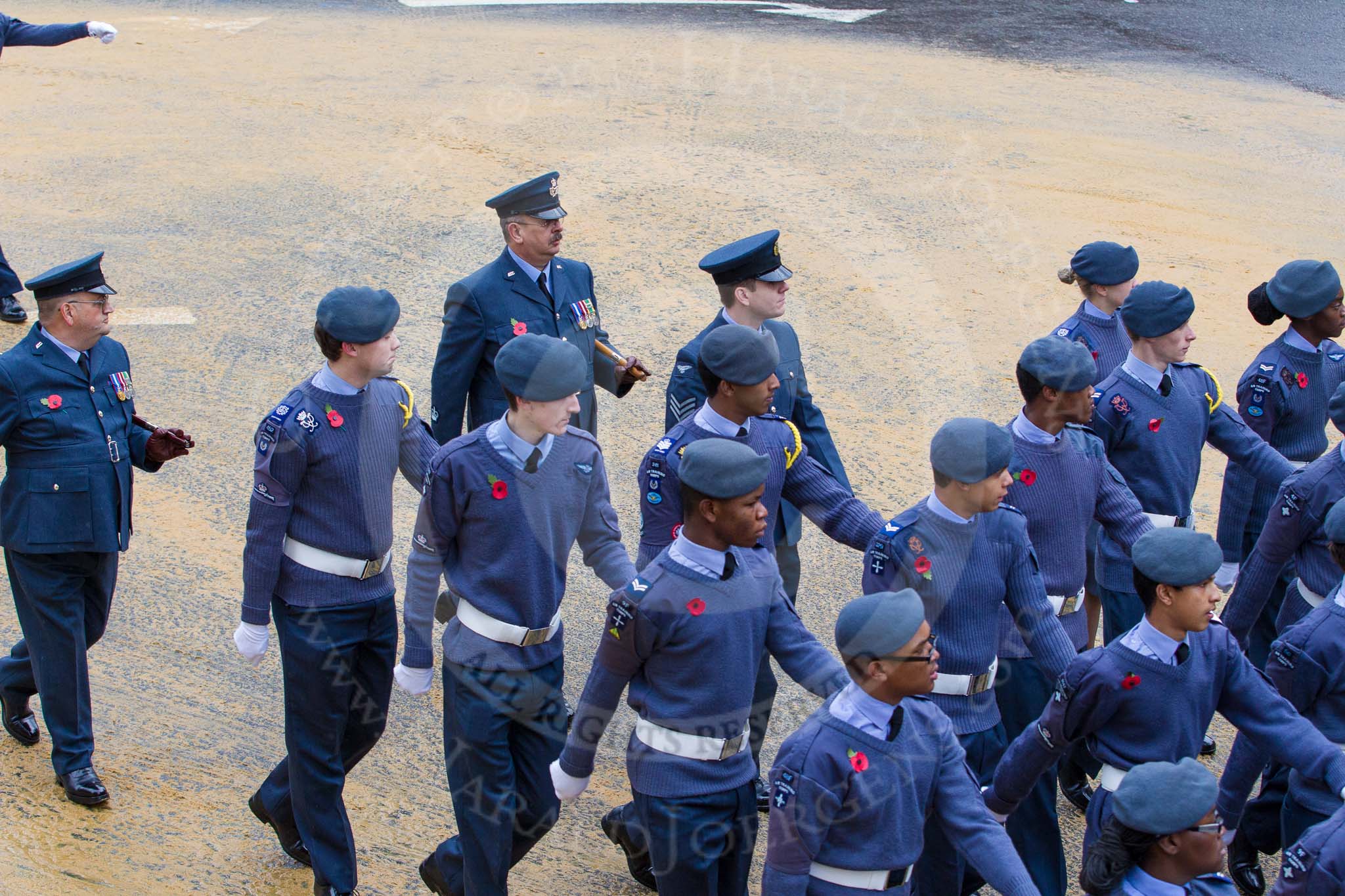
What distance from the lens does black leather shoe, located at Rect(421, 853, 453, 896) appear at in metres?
4.62

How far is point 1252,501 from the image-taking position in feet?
19.7

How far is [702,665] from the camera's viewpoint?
12.6ft

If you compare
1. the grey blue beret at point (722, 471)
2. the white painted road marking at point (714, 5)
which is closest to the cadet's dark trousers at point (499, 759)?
the grey blue beret at point (722, 471)

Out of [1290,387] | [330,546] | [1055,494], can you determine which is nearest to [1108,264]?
[1290,387]

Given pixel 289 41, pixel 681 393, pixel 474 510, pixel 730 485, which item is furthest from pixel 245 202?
pixel 730 485

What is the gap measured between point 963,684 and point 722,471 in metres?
1.09

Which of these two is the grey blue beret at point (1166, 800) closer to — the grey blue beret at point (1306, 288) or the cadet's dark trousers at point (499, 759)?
the cadet's dark trousers at point (499, 759)

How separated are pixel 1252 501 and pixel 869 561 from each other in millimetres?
2452

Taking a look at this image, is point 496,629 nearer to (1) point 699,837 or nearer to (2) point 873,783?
(1) point 699,837

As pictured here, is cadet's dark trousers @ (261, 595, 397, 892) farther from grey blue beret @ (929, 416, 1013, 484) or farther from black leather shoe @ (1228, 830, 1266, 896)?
black leather shoe @ (1228, 830, 1266, 896)

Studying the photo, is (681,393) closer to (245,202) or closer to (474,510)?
(474,510)

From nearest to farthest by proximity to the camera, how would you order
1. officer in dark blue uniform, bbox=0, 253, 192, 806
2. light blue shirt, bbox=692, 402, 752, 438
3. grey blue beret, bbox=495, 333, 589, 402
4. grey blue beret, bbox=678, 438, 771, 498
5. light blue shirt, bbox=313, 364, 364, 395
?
grey blue beret, bbox=678, 438, 771, 498
grey blue beret, bbox=495, 333, 589, 402
light blue shirt, bbox=313, 364, 364, 395
light blue shirt, bbox=692, 402, 752, 438
officer in dark blue uniform, bbox=0, 253, 192, 806

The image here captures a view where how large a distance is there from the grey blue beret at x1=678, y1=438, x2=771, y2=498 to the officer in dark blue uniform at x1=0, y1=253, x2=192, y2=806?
2.18 m

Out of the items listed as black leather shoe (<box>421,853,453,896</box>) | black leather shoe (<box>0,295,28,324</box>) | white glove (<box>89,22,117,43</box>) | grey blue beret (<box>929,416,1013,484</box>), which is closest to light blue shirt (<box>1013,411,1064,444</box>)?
grey blue beret (<box>929,416,1013,484</box>)
